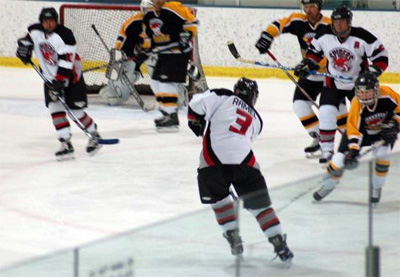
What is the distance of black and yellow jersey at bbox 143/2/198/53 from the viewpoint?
750 cm

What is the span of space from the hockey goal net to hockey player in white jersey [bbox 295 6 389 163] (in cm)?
315

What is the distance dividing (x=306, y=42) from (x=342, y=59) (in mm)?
746

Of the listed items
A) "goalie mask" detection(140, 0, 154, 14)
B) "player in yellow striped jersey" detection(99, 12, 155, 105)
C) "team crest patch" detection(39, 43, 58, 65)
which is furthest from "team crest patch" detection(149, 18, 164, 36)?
"team crest patch" detection(39, 43, 58, 65)

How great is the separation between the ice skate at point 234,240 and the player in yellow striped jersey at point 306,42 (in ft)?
12.0

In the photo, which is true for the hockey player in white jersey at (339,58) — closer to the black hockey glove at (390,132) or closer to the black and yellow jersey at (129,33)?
the black hockey glove at (390,132)

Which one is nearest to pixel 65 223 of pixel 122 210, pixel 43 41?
pixel 122 210

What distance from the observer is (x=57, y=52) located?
616 centimetres

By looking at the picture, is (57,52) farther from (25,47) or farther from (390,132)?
(390,132)

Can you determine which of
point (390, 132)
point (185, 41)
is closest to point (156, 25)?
point (185, 41)

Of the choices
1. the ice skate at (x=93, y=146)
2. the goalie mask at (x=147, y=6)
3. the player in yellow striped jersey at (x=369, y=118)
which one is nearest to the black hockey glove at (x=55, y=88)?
the ice skate at (x=93, y=146)

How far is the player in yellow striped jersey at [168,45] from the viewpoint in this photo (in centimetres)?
749

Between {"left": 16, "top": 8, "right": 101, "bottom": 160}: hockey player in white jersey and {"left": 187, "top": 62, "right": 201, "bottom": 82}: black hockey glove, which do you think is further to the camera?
{"left": 187, "top": 62, "right": 201, "bottom": 82}: black hockey glove

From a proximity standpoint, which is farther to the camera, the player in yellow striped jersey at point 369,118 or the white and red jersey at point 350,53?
the white and red jersey at point 350,53

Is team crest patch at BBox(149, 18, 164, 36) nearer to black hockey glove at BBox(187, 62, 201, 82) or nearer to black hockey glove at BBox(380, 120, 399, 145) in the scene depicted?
black hockey glove at BBox(187, 62, 201, 82)
